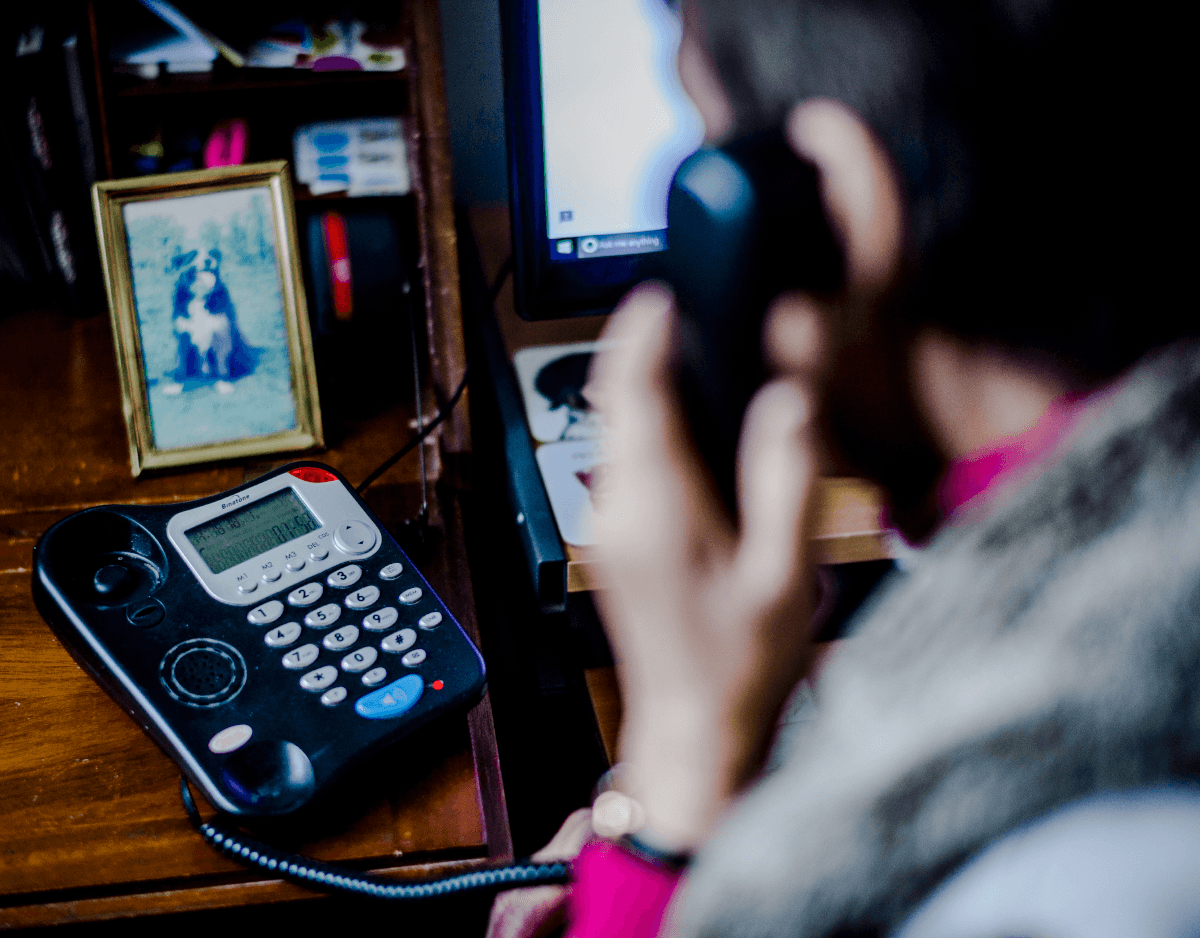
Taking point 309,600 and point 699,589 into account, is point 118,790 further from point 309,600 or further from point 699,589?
point 699,589

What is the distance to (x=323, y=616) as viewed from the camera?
0.68 metres

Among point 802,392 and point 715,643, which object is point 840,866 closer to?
point 715,643

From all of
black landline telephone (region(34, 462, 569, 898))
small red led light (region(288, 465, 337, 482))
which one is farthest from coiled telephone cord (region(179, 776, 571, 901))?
small red led light (region(288, 465, 337, 482))

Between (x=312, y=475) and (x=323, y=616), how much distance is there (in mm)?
136

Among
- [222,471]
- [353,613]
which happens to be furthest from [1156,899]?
[222,471]

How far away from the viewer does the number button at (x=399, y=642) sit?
0.67 meters

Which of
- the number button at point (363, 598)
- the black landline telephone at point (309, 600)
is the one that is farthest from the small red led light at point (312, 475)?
the number button at point (363, 598)

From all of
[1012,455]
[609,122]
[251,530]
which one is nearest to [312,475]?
[251,530]

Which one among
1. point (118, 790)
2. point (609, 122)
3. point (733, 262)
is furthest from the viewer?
point (609, 122)

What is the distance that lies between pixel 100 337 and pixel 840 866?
985 mm

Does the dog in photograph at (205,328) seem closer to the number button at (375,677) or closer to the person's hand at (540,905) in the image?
the number button at (375,677)

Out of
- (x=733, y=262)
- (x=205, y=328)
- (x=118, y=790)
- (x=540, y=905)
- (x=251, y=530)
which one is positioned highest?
(x=733, y=262)

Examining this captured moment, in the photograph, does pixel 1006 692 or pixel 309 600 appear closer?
pixel 1006 692

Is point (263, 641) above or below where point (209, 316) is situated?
below
